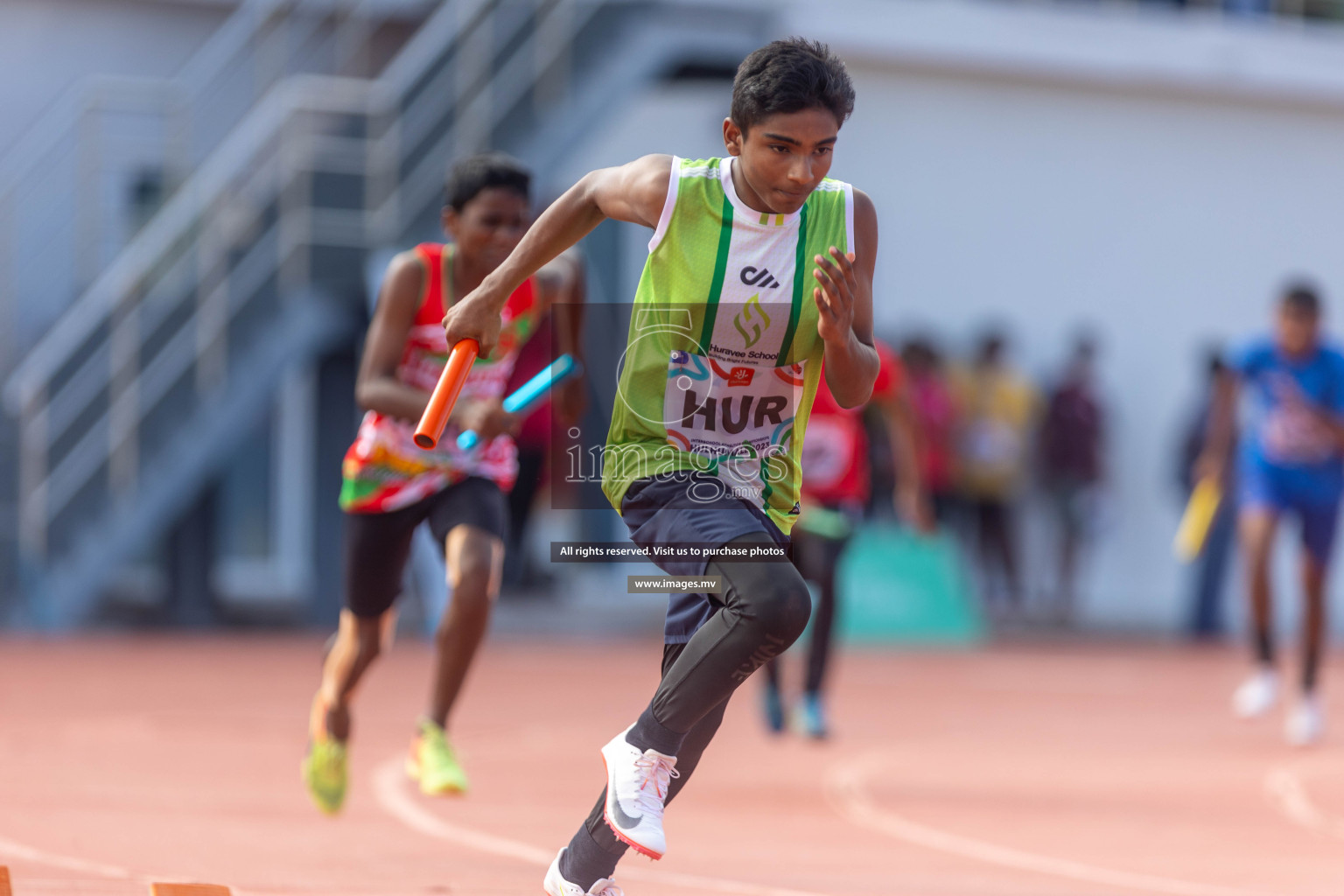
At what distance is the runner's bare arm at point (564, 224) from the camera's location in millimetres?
3988

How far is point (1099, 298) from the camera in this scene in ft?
59.7

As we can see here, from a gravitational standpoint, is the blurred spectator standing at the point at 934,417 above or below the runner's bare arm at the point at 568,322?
below

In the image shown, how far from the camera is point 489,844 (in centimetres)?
557

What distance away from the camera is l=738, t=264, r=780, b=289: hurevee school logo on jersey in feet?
13.0

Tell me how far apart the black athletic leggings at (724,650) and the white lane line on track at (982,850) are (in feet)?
5.71

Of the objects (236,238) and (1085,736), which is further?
(236,238)

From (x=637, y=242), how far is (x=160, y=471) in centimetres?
481

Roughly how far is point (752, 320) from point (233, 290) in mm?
10195

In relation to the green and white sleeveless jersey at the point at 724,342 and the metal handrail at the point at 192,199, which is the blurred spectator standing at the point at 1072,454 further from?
the green and white sleeveless jersey at the point at 724,342

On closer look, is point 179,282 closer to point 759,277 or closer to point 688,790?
point 688,790

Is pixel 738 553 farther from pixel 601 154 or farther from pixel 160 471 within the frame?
pixel 601 154

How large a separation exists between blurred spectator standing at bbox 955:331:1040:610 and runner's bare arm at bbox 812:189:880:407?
458 inches

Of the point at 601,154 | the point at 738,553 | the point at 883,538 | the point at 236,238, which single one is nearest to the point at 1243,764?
the point at 738,553

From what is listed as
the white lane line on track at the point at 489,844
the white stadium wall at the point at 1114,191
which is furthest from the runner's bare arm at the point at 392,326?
the white stadium wall at the point at 1114,191
